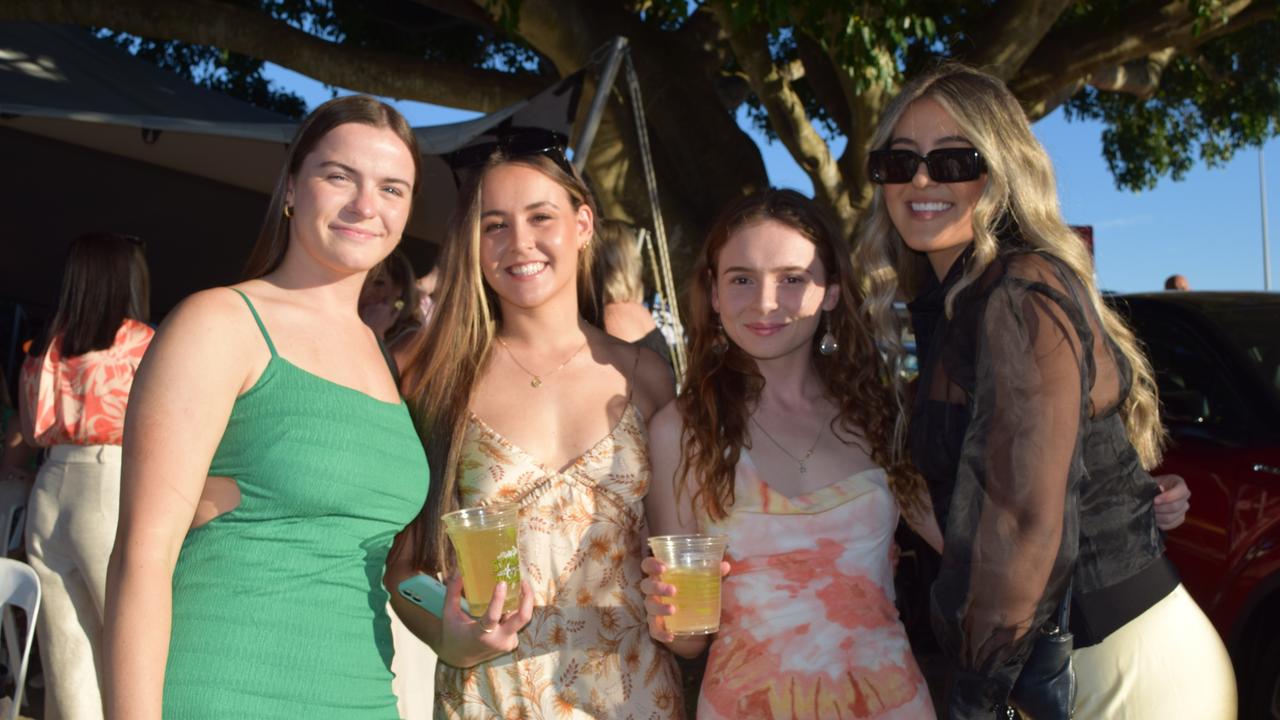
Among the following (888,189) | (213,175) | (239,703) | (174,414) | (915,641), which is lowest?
(915,641)

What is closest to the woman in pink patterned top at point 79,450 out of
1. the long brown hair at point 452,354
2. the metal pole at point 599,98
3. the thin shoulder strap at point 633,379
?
the metal pole at point 599,98

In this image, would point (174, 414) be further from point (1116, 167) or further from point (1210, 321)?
point (1116, 167)

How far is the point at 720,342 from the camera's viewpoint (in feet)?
8.13

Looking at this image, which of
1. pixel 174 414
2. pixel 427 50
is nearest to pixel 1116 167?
pixel 427 50

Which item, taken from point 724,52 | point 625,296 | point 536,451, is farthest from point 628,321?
point 724,52

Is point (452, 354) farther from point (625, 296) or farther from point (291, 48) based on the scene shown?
point (291, 48)

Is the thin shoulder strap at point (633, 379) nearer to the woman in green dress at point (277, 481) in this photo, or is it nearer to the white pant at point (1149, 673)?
the woman in green dress at point (277, 481)

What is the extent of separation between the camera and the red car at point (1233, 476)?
3.80 meters

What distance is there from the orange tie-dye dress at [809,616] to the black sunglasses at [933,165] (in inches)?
24.4

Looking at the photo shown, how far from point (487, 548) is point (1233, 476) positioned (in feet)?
10.2

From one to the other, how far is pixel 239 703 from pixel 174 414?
466 mm

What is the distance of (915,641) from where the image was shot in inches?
234

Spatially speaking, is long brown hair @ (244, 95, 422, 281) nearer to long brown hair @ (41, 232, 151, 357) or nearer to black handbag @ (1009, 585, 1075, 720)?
black handbag @ (1009, 585, 1075, 720)

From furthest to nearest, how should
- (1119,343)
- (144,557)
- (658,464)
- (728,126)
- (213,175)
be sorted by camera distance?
(728,126)
(213,175)
(658,464)
(1119,343)
(144,557)
